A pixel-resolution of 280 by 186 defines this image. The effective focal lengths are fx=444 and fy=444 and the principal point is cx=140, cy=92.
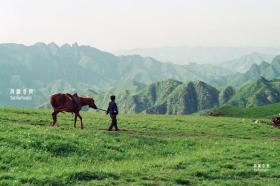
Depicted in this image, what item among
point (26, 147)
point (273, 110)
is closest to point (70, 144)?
point (26, 147)

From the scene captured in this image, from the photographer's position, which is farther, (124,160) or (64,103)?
(64,103)

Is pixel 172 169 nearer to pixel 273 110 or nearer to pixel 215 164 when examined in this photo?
pixel 215 164

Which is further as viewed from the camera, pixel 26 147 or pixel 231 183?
pixel 26 147

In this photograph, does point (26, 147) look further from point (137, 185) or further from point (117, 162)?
point (137, 185)

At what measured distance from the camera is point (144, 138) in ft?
115

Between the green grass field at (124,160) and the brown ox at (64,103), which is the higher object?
the brown ox at (64,103)

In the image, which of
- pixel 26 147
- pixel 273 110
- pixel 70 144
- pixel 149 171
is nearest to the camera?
pixel 149 171

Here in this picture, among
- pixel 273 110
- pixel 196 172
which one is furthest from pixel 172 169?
pixel 273 110

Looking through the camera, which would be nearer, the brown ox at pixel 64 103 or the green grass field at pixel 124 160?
the green grass field at pixel 124 160

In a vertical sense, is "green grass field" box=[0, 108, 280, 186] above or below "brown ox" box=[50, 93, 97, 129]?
below

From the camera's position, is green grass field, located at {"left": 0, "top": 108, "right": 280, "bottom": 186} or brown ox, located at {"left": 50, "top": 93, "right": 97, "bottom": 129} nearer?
green grass field, located at {"left": 0, "top": 108, "right": 280, "bottom": 186}

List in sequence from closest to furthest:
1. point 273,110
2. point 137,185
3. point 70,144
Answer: point 137,185 < point 70,144 < point 273,110

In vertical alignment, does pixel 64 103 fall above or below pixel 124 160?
above

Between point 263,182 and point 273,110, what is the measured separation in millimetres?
101442
